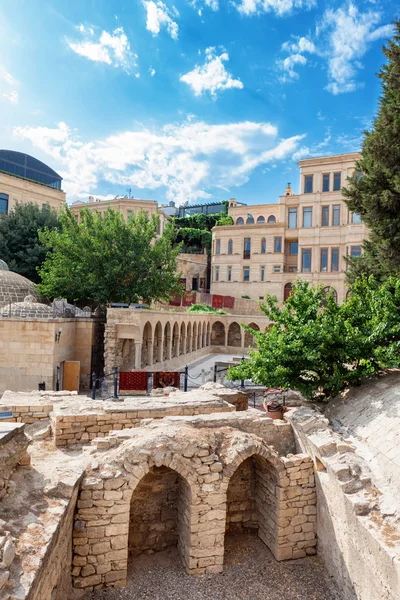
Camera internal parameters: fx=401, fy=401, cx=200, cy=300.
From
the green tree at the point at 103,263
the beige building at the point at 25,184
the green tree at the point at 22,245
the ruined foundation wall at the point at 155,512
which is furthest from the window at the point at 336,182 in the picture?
the ruined foundation wall at the point at 155,512

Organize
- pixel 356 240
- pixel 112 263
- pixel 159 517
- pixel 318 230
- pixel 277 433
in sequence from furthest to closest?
pixel 318 230, pixel 356 240, pixel 112 263, pixel 277 433, pixel 159 517

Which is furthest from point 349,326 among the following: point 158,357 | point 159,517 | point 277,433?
point 158,357

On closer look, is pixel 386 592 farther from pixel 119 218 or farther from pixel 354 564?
pixel 119 218

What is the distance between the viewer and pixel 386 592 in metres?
6.14

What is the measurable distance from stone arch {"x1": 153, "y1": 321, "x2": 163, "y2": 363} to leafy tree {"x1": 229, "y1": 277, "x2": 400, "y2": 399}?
40.1ft

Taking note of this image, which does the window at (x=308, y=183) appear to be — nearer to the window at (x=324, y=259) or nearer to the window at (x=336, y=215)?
the window at (x=336, y=215)

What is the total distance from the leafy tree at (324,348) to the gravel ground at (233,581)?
402 cm

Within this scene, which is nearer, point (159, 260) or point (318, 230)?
point (159, 260)

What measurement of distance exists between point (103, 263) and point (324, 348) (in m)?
15.2

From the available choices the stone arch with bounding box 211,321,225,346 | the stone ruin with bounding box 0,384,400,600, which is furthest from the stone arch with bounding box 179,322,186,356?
the stone ruin with bounding box 0,384,400,600

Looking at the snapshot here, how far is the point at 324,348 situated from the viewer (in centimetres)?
→ 1057

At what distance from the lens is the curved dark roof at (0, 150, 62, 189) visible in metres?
51.3

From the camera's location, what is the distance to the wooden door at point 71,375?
1822 centimetres

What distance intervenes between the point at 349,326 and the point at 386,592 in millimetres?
6007
